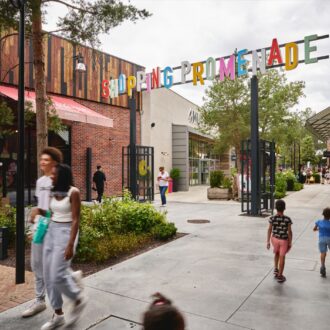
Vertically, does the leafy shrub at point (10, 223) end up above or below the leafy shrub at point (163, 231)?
above

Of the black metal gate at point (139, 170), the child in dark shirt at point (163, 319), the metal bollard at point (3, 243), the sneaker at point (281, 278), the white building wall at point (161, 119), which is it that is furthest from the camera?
the white building wall at point (161, 119)

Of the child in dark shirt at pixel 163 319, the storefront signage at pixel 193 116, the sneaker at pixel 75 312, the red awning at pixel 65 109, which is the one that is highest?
the storefront signage at pixel 193 116

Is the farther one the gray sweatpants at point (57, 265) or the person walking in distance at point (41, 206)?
the person walking in distance at point (41, 206)

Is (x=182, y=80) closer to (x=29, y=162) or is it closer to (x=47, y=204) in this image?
(x=29, y=162)

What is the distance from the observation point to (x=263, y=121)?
2325 centimetres

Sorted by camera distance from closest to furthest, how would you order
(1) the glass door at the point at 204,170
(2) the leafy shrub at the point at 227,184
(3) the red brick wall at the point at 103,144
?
1. (3) the red brick wall at the point at 103,144
2. (2) the leafy shrub at the point at 227,184
3. (1) the glass door at the point at 204,170

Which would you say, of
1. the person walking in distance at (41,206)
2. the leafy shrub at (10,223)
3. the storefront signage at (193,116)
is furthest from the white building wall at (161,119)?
the person walking in distance at (41,206)

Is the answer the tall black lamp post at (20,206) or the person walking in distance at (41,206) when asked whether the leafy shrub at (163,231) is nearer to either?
the tall black lamp post at (20,206)

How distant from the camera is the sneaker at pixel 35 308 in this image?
A: 12.2 ft

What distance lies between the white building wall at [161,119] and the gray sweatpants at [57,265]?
56.6ft

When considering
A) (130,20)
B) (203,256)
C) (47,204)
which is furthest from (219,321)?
(130,20)

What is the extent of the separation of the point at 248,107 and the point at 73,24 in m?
17.2

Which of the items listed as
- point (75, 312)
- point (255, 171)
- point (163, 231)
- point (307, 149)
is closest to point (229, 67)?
point (255, 171)

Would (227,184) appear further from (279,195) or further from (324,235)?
(324,235)
